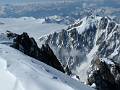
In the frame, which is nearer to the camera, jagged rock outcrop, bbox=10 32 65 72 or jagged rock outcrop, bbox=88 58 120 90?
jagged rock outcrop, bbox=10 32 65 72

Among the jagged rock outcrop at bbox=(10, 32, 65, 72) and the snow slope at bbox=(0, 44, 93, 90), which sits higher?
the snow slope at bbox=(0, 44, 93, 90)

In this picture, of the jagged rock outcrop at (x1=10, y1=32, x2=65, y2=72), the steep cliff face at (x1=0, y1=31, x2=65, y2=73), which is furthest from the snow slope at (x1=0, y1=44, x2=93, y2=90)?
the jagged rock outcrop at (x1=10, y1=32, x2=65, y2=72)

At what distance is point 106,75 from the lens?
63.6 metres

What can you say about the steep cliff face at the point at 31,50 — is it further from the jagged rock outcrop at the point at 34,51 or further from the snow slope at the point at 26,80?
the snow slope at the point at 26,80

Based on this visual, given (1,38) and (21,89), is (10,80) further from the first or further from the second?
(1,38)

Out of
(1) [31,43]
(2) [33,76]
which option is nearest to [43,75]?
(2) [33,76]

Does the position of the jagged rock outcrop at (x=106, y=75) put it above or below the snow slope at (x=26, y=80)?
below

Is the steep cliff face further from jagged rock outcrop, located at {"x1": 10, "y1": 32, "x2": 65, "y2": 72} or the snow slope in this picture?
the snow slope

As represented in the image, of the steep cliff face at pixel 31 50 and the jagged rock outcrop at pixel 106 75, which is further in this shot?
the jagged rock outcrop at pixel 106 75

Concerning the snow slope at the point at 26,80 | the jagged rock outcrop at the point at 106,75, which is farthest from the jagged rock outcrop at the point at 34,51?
the snow slope at the point at 26,80

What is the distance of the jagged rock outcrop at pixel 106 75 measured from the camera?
5912cm

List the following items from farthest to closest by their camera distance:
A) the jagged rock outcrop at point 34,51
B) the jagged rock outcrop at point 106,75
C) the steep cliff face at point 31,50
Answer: the jagged rock outcrop at point 106,75, the jagged rock outcrop at point 34,51, the steep cliff face at point 31,50

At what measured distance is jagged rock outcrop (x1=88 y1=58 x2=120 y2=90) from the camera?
59.1 metres

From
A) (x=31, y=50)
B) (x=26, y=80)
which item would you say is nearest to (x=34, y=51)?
(x=31, y=50)
